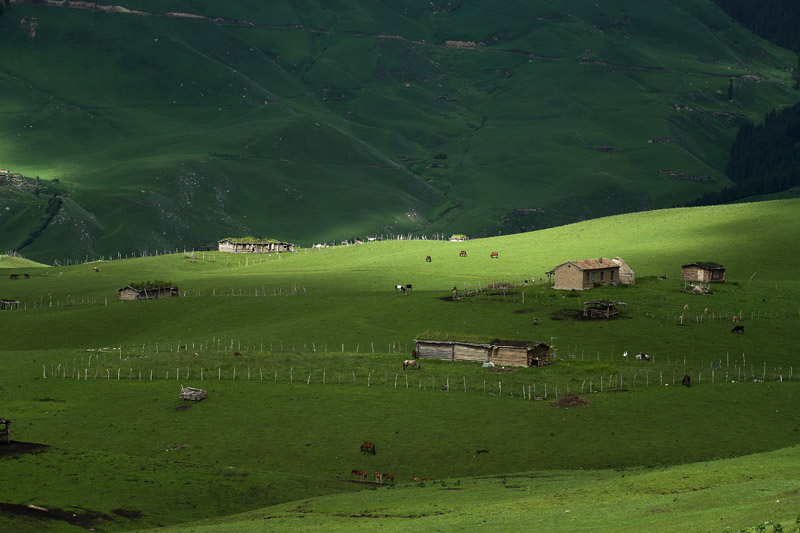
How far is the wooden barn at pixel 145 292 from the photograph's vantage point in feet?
450

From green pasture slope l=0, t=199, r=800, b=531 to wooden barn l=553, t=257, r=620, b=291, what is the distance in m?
3.17

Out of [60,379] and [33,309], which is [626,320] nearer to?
[60,379]

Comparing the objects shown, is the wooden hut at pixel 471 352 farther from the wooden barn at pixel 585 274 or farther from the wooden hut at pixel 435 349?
the wooden barn at pixel 585 274

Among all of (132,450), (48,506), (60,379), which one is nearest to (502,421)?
(132,450)

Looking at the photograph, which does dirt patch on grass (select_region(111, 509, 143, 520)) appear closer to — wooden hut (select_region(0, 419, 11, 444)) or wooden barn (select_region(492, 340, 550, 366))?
wooden hut (select_region(0, 419, 11, 444))

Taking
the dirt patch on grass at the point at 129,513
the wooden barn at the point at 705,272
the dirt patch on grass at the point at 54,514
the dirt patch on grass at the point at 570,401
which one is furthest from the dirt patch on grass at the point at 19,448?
the wooden barn at the point at 705,272

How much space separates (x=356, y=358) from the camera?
91875mm

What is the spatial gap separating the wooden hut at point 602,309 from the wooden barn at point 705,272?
2143cm

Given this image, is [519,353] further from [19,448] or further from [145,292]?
[145,292]

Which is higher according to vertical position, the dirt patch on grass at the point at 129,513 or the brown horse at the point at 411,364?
the brown horse at the point at 411,364

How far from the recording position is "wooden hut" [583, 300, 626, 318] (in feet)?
362

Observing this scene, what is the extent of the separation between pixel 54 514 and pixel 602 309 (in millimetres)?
73656

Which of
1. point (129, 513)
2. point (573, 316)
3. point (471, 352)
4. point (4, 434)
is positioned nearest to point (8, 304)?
point (471, 352)

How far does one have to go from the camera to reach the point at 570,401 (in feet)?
246
